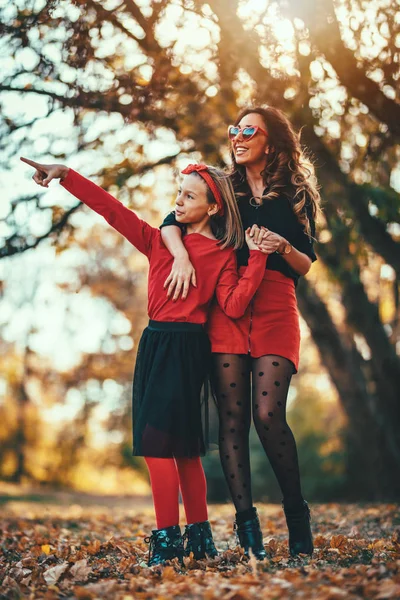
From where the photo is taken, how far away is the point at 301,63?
19.0 ft

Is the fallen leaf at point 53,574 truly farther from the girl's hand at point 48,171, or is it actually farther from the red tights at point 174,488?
the girl's hand at point 48,171

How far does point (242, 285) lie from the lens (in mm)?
3658

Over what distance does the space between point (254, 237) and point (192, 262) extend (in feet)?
1.20

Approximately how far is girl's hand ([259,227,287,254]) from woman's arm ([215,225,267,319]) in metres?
0.03

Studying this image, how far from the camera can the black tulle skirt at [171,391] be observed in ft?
11.8

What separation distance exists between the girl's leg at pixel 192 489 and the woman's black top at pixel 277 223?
1123 millimetres

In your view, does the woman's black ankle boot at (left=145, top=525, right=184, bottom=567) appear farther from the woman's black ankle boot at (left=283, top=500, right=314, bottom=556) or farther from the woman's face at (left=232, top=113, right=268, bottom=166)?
the woman's face at (left=232, top=113, right=268, bottom=166)

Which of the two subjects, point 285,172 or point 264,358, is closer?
point 264,358

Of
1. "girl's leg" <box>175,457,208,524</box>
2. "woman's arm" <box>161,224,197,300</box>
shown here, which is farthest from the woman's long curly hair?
"girl's leg" <box>175,457,208,524</box>

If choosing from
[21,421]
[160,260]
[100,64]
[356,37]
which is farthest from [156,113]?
[21,421]

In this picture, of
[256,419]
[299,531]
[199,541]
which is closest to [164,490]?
[199,541]

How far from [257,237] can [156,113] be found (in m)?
3.89

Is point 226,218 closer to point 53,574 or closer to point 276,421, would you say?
point 276,421

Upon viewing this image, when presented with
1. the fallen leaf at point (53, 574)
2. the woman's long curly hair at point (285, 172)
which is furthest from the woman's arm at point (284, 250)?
the fallen leaf at point (53, 574)
